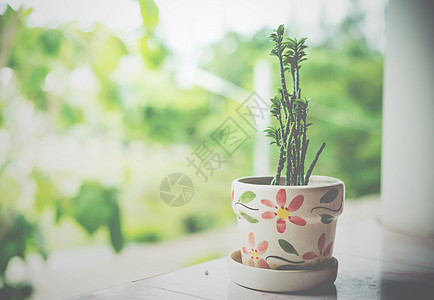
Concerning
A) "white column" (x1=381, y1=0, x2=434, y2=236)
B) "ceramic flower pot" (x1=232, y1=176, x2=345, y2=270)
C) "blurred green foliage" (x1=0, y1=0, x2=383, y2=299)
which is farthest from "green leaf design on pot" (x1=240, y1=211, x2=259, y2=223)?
"white column" (x1=381, y1=0, x2=434, y2=236)

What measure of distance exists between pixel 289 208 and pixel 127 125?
2.46 metres

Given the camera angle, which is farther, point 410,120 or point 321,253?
point 410,120

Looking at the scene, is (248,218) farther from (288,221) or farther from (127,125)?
(127,125)

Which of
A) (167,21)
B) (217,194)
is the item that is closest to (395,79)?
(167,21)

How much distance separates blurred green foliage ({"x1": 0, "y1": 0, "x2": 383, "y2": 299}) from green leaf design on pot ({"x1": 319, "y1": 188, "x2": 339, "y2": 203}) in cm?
41

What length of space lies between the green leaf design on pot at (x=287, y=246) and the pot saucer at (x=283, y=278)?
0.03 metres

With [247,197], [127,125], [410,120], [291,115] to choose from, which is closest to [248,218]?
[247,197]

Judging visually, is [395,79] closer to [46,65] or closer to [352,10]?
[46,65]

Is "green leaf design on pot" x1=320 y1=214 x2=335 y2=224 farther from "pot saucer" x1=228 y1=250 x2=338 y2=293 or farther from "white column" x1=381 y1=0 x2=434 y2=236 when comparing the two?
"white column" x1=381 y1=0 x2=434 y2=236

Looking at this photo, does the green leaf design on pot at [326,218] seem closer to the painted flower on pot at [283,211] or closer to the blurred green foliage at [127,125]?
the painted flower on pot at [283,211]

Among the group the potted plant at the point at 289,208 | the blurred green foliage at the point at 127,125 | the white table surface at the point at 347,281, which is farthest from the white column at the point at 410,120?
the blurred green foliage at the point at 127,125

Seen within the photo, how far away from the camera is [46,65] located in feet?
3.82

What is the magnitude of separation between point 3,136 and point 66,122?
216 millimetres

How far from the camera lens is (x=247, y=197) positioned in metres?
0.51
